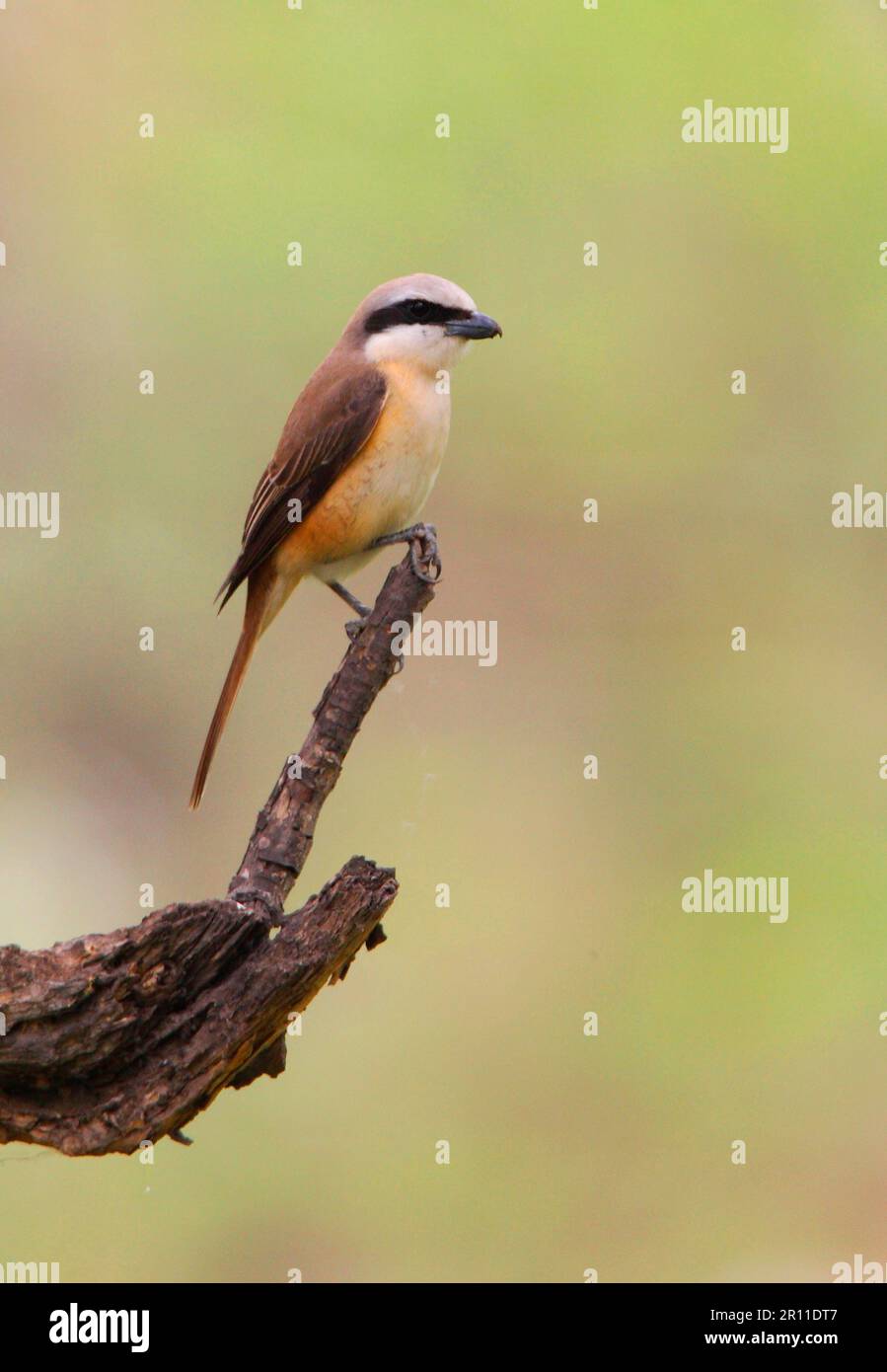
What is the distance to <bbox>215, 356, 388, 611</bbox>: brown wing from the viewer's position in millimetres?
6875

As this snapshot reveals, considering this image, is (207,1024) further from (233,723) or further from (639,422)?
(639,422)

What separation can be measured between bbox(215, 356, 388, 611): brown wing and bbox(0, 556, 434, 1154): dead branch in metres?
2.15

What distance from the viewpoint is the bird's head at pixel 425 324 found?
6.92 metres

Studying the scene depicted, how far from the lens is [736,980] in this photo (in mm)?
11281

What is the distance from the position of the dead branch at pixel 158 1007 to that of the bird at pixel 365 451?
2003 millimetres

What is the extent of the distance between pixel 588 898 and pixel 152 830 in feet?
9.48

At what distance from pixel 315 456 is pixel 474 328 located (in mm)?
817

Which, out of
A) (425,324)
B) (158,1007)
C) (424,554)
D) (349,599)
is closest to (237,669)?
(349,599)

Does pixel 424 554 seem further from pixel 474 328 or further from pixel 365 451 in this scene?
pixel 474 328

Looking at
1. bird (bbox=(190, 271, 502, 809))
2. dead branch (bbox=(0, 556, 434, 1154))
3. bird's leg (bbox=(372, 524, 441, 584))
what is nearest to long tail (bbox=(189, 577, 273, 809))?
bird (bbox=(190, 271, 502, 809))

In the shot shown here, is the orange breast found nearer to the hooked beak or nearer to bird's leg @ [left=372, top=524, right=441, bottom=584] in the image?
the hooked beak

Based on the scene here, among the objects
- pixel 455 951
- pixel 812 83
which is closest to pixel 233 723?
pixel 455 951

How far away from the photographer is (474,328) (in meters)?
6.89

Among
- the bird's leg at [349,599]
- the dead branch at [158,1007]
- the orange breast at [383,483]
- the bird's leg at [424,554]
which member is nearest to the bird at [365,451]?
the orange breast at [383,483]
